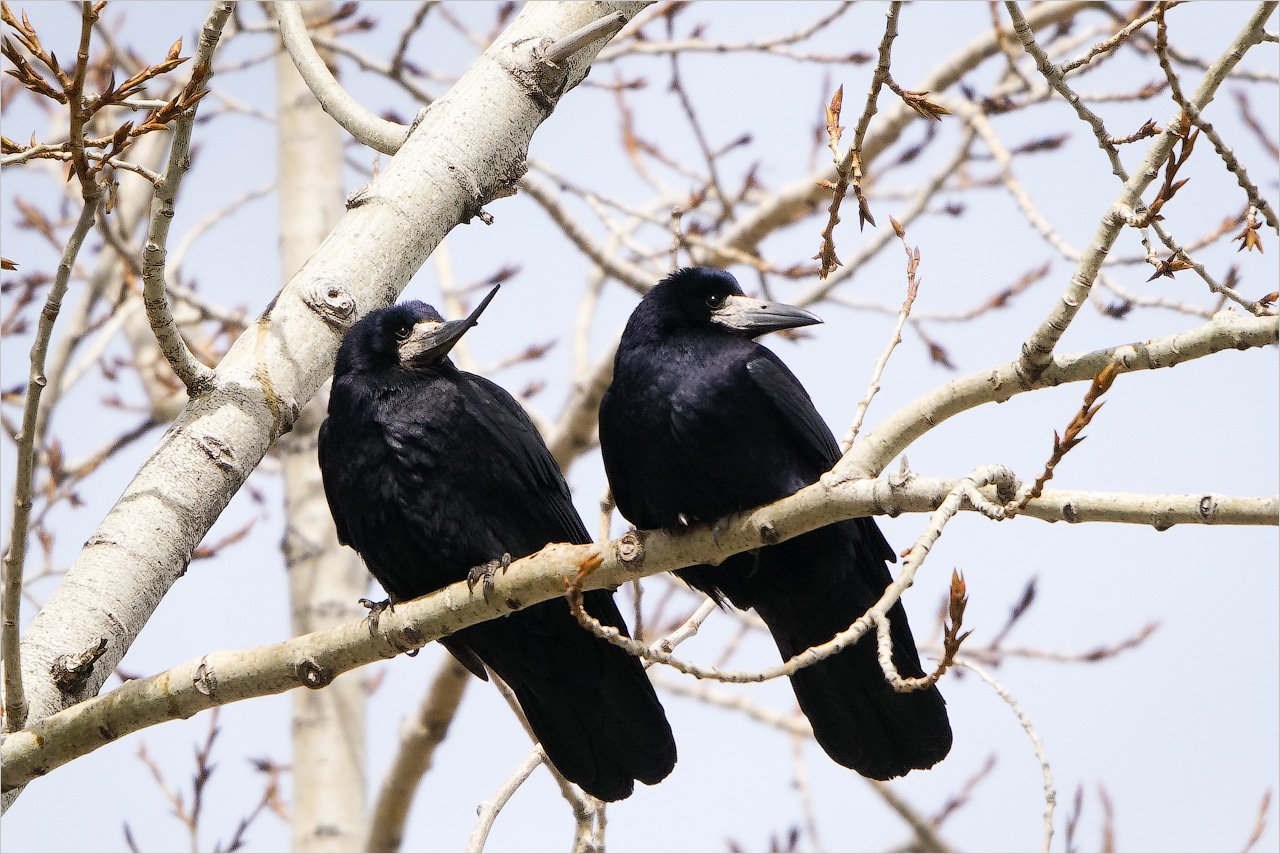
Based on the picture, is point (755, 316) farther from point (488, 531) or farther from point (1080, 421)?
point (1080, 421)

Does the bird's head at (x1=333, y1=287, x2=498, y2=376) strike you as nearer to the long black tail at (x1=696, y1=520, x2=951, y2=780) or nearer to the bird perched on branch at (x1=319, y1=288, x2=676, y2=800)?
the bird perched on branch at (x1=319, y1=288, x2=676, y2=800)

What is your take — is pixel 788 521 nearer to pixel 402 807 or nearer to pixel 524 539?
pixel 524 539

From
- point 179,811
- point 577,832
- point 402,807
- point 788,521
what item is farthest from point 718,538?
point 179,811

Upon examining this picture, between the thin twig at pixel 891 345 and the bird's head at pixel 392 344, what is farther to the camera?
the bird's head at pixel 392 344

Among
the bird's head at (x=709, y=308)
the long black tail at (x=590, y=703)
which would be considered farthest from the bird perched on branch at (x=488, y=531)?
the bird's head at (x=709, y=308)

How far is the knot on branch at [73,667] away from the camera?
9.96 ft

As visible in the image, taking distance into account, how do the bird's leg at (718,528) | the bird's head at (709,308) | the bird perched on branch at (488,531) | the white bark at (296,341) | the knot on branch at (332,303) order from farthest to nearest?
1. the bird's head at (709,308)
2. the bird perched on branch at (488,531)
3. the knot on branch at (332,303)
4. the bird's leg at (718,528)
5. the white bark at (296,341)

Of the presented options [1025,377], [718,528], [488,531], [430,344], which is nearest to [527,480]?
[488,531]

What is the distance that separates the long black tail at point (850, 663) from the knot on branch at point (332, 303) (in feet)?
4.31

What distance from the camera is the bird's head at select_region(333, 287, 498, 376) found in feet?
14.1

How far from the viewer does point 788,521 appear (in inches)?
115

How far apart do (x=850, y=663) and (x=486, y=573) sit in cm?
117

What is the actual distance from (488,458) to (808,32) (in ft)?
9.52

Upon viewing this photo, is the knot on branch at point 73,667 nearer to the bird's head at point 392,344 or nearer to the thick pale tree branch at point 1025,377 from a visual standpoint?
the bird's head at point 392,344
